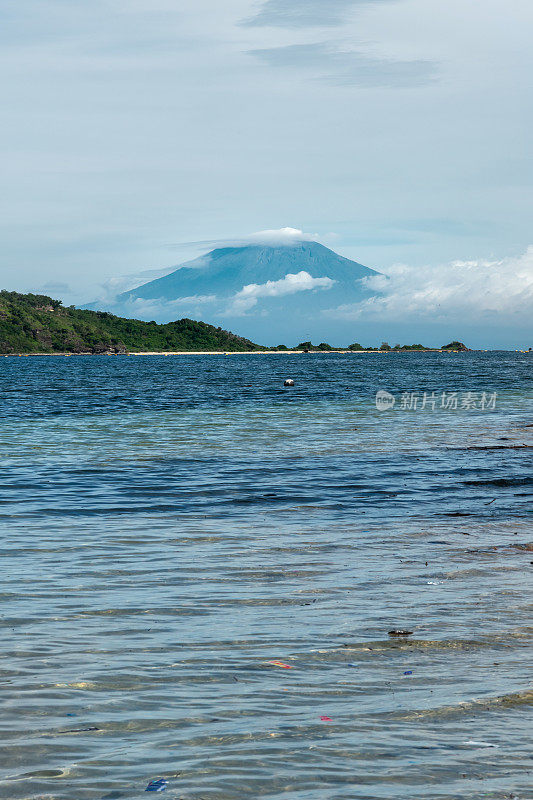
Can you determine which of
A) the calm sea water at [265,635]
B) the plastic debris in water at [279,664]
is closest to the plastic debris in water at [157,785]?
the calm sea water at [265,635]

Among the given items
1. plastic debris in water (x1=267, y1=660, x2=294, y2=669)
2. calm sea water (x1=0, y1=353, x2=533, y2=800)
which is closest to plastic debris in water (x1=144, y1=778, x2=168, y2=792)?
calm sea water (x1=0, y1=353, x2=533, y2=800)

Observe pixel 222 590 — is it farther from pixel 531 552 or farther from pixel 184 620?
pixel 531 552

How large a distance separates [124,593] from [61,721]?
13.6 ft

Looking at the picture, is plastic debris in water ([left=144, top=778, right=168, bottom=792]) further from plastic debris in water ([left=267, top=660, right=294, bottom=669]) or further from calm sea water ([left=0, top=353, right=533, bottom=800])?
plastic debris in water ([left=267, top=660, right=294, bottom=669])

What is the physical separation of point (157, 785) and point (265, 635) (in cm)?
357

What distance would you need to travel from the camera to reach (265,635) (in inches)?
372

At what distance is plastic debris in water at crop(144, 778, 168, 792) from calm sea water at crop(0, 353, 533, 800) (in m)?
0.07

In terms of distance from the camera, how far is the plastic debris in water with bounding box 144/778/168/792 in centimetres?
592

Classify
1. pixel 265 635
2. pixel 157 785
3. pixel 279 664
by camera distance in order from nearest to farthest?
pixel 157 785, pixel 279 664, pixel 265 635

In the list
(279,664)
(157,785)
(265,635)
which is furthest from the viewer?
(265,635)

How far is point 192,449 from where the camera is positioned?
31.3 m

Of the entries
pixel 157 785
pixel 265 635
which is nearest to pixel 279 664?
pixel 265 635

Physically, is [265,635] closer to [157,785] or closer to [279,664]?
[279,664]

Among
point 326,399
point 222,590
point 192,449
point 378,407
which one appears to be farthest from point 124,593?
point 326,399
